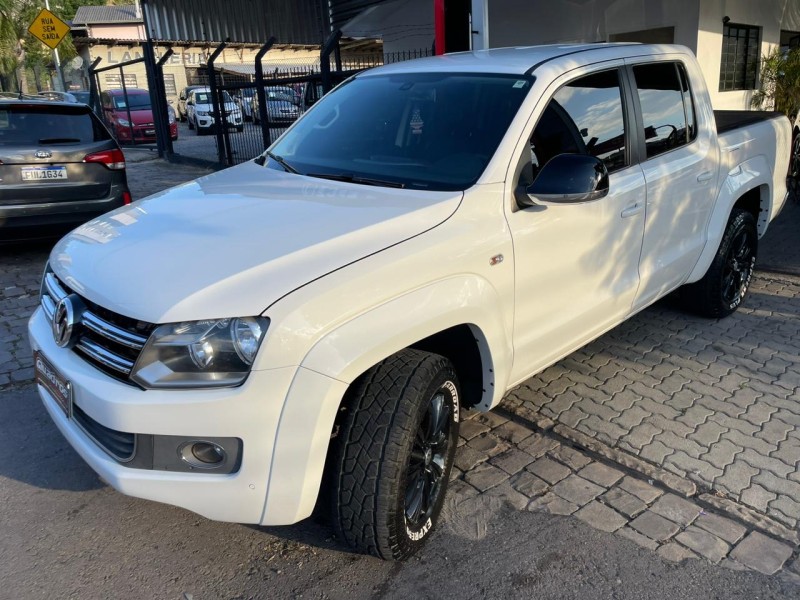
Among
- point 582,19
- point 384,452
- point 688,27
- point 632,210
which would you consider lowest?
point 384,452

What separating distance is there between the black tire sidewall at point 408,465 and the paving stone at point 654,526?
835mm

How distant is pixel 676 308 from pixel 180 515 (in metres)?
4.00

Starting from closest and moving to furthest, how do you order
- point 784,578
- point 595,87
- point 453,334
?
point 784,578 → point 453,334 → point 595,87

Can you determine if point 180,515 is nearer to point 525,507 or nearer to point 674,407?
point 525,507

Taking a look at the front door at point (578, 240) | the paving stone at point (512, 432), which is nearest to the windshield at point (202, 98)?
the front door at point (578, 240)

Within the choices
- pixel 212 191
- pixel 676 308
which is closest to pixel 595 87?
pixel 212 191

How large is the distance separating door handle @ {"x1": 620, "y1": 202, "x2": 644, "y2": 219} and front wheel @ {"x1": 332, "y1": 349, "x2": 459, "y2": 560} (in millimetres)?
1479

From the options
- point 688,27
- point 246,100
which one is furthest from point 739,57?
point 246,100

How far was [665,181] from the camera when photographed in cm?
382

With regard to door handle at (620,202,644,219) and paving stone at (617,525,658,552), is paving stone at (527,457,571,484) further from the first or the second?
door handle at (620,202,644,219)

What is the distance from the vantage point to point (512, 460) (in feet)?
11.0

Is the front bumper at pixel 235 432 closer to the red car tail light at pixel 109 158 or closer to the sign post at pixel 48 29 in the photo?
the red car tail light at pixel 109 158

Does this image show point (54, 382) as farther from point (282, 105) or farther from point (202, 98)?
point (202, 98)

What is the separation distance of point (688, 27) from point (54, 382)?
10801 mm
